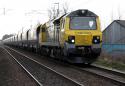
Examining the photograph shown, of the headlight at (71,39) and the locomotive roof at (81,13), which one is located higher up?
the locomotive roof at (81,13)

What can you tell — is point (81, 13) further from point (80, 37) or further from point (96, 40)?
point (96, 40)

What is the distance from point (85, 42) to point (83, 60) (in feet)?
3.32

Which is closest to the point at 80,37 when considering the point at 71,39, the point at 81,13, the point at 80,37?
the point at 80,37

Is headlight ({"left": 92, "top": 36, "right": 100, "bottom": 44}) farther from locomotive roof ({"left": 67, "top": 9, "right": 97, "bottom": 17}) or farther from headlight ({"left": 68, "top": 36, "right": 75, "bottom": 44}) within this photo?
locomotive roof ({"left": 67, "top": 9, "right": 97, "bottom": 17})

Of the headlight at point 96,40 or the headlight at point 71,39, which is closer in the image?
the headlight at point 71,39

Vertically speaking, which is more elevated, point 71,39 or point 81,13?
point 81,13

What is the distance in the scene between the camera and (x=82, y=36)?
1969 centimetres

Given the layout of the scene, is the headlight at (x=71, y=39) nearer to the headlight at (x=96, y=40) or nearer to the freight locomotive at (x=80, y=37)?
the freight locomotive at (x=80, y=37)

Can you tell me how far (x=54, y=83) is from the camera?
1320 cm

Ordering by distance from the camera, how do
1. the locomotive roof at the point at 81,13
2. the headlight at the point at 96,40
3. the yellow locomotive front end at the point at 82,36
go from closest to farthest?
the yellow locomotive front end at the point at 82,36, the headlight at the point at 96,40, the locomotive roof at the point at 81,13

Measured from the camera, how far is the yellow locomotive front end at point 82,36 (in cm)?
1958

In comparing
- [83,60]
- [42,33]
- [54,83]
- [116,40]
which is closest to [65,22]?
[83,60]

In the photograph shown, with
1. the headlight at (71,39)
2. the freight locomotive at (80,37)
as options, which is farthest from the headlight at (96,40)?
the headlight at (71,39)

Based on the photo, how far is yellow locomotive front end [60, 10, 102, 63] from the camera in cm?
1958
